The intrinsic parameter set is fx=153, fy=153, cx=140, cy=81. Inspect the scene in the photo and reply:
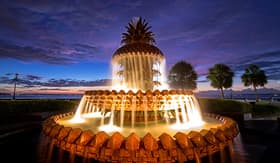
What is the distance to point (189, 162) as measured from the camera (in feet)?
12.2

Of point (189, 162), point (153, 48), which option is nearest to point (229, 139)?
point (189, 162)

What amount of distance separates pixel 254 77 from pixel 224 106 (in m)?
24.4

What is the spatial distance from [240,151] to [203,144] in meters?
4.22

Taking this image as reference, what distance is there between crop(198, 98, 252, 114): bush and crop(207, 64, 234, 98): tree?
582 inches

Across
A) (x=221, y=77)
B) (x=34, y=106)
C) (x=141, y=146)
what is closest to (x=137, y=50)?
(x=141, y=146)

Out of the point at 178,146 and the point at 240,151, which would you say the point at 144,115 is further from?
the point at 240,151

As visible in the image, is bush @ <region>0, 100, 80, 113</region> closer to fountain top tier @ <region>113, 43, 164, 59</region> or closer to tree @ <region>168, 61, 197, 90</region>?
fountain top tier @ <region>113, 43, 164, 59</region>

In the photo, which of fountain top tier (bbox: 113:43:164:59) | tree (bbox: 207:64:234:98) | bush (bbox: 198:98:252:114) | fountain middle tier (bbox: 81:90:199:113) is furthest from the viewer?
tree (bbox: 207:64:234:98)

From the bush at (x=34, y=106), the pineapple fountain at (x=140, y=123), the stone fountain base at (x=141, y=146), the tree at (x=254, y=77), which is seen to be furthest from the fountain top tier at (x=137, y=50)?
the tree at (x=254, y=77)

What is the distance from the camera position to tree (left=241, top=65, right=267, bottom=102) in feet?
127

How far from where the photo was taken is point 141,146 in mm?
3379

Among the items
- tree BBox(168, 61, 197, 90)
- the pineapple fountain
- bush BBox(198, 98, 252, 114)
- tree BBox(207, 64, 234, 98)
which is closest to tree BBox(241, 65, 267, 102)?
tree BBox(207, 64, 234, 98)

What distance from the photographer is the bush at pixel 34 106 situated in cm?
1695

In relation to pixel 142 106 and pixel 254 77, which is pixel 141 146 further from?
pixel 254 77
